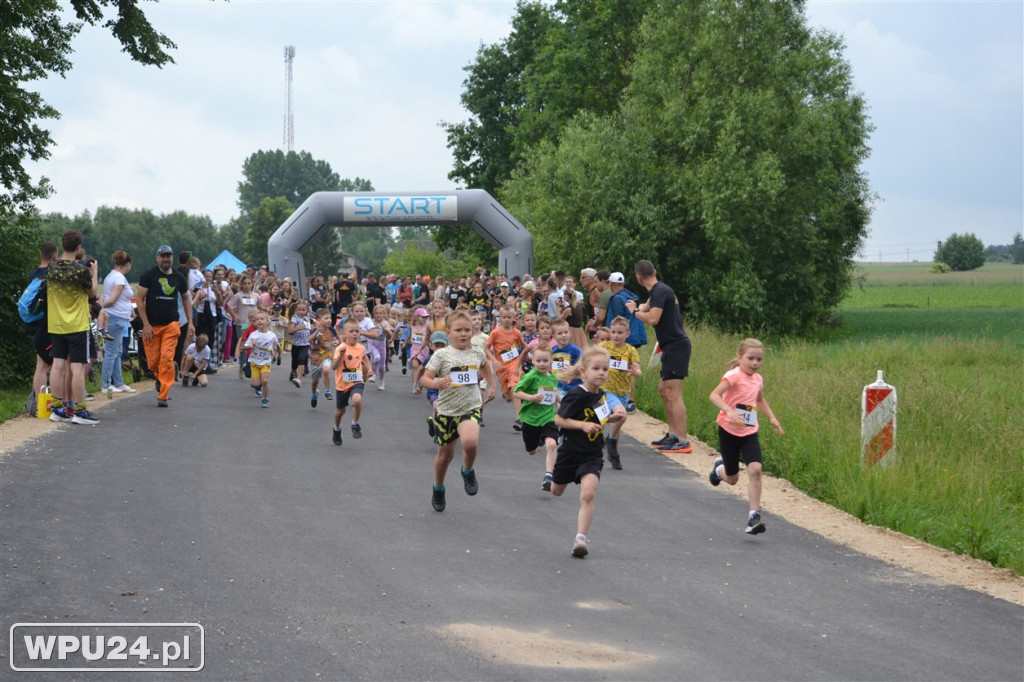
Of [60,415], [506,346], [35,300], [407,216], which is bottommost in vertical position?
[60,415]

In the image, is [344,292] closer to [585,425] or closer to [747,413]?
[747,413]

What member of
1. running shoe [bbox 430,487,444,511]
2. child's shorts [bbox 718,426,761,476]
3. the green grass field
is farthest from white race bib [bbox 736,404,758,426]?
running shoe [bbox 430,487,444,511]

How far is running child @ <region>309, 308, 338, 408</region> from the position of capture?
57.4 ft

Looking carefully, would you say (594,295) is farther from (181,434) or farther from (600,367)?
(600,367)

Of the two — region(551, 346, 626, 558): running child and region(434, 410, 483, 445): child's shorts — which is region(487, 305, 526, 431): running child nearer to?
region(434, 410, 483, 445): child's shorts

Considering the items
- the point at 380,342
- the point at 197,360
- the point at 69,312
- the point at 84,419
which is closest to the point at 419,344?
the point at 380,342

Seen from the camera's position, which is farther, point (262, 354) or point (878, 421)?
point (262, 354)

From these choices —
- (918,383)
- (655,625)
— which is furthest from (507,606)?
(918,383)

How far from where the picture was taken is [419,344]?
19547mm

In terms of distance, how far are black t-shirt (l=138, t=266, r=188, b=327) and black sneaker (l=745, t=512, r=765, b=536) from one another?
986 centimetres

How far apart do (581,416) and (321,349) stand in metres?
9.58

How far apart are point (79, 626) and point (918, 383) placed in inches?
529

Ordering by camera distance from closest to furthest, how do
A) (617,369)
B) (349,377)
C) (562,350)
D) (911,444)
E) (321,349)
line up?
(562,350), (617,369), (911,444), (349,377), (321,349)

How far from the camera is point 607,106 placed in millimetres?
55688
